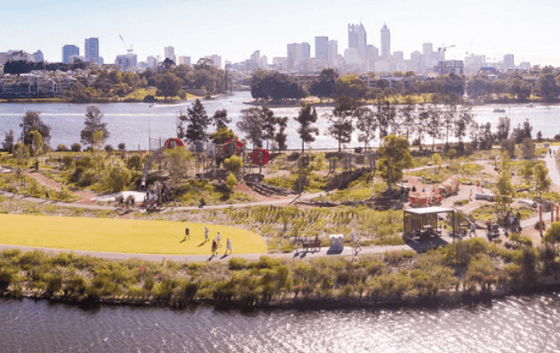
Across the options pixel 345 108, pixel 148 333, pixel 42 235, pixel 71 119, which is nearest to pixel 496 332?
pixel 148 333

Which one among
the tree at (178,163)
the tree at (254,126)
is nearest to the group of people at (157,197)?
the tree at (178,163)

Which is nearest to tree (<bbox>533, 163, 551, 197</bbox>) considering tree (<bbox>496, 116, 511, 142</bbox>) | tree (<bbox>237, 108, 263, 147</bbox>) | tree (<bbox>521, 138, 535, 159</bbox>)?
tree (<bbox>521, 138, 535, 159</bbox>)

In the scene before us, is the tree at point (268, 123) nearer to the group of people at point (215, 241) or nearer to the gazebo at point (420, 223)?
the group of people at point (215, 241)

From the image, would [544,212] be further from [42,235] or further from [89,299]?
[42,235]

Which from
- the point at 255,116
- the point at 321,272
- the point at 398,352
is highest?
the point at 255,116

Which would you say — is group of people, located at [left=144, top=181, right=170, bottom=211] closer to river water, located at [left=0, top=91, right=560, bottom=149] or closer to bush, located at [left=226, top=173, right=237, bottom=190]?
bush, located at [left=226, top=173, right=237, bottom=190]

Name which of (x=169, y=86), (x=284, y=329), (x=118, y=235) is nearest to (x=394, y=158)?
(x=118, y=235)
